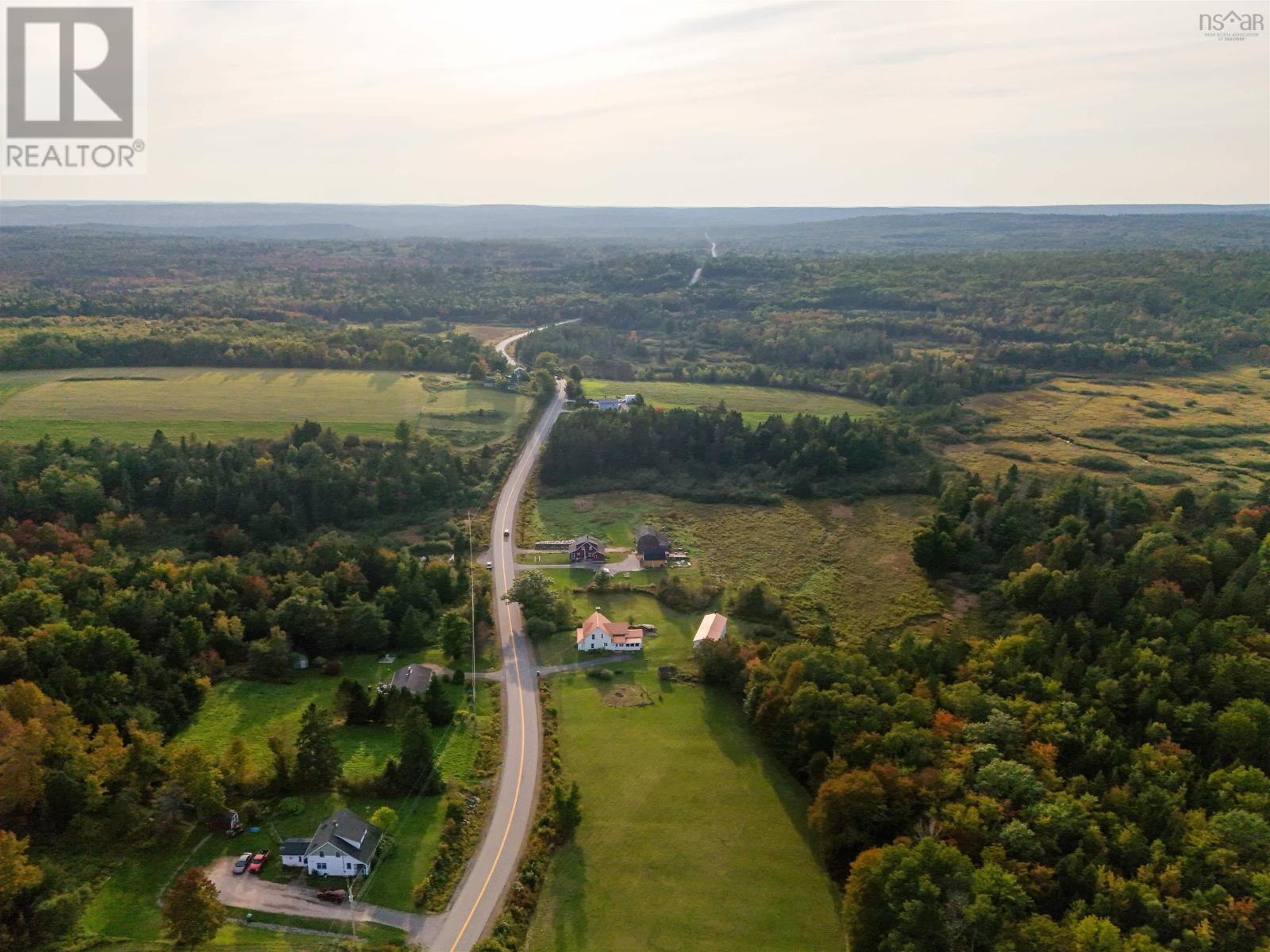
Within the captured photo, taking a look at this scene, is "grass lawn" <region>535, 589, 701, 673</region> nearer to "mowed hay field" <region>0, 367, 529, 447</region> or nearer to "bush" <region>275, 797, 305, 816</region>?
"bush" <region>275, 797, 305, 816</region>

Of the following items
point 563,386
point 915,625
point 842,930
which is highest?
point 563,386

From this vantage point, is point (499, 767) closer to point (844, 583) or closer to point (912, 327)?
point (844, 583)

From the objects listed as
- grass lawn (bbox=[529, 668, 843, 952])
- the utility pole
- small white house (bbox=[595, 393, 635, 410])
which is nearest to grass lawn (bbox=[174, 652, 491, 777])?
the utility pole

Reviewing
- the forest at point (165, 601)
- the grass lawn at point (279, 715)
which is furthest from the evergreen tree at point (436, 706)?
the forest at point (165, 601)

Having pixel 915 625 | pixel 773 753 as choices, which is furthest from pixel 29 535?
pixel 915 625

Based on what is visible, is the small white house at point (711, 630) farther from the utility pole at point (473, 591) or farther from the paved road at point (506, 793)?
the utility pole at point (473, 591)

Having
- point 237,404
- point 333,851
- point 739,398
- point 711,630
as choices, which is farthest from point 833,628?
point 237,404

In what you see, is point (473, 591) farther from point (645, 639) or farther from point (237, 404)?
point (237, 404)
